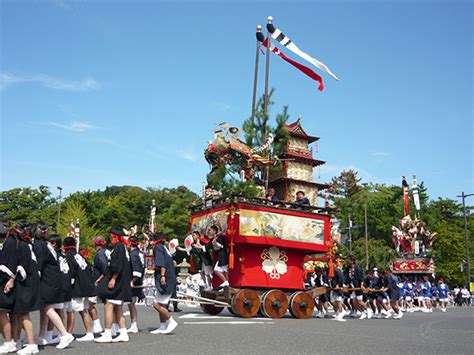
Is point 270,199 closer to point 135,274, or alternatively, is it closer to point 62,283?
point 135,274

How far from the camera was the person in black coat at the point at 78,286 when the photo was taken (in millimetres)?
8852

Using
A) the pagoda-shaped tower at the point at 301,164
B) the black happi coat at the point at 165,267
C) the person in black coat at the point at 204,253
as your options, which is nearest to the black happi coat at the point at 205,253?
the person in black coat at the point at 204,253

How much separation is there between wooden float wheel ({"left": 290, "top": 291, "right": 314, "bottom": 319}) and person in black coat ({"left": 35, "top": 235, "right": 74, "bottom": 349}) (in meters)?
7.70

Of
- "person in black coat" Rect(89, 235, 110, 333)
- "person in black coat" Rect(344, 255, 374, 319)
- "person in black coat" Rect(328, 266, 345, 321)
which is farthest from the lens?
"person in black coat" Rect(344, 255, 374, 319)

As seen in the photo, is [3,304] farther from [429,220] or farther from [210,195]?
[429,220]

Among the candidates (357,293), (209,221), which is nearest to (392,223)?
(357,293)

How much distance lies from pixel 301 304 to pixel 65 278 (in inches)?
314

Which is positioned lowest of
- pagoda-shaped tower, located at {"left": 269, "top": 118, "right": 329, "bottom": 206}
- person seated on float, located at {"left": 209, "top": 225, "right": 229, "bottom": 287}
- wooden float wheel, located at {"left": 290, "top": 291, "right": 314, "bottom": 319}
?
wooden float wheel, located at {"left": 290, "top": 291, "right": 314, "bottom": 319}

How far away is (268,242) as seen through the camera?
13.8 meters

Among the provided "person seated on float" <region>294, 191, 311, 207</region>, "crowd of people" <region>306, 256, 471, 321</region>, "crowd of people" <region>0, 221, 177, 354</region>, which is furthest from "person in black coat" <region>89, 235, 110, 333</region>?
→ "crowd of people" <region>306, 256, 471, 321</region>

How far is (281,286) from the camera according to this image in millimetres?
14281

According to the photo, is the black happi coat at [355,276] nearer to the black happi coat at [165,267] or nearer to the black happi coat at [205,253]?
the black happi coat at [205,253]

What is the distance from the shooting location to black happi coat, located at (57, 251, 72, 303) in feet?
27.0

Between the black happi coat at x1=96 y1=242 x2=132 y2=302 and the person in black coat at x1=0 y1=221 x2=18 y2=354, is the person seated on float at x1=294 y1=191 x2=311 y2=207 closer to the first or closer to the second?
the black happi coat at x1=96 y1=242 x2=132 y2=302
